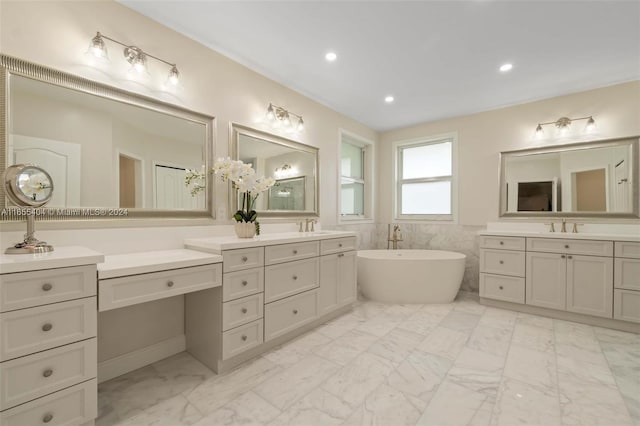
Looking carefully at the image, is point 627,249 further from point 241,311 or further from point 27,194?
point 27,194

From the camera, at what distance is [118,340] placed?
6.01ft

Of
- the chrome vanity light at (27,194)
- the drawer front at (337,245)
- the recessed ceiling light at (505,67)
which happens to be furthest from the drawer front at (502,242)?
the chrome vanity light at (27,194)

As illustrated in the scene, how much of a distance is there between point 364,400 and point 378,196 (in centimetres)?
338

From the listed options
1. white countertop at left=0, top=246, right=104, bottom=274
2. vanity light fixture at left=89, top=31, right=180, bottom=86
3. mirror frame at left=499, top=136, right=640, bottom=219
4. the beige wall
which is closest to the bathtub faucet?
the beige wall

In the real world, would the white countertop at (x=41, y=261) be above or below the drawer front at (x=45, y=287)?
above

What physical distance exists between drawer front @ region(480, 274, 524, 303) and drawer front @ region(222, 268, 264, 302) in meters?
2.69

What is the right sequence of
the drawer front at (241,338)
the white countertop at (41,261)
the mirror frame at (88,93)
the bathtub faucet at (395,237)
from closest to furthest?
the white countertop at (41,261)
the mirror frame at (88,93)
the drawer front at (241,338)
the bathtub faucet at (395,237)

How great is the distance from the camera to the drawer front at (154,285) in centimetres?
137

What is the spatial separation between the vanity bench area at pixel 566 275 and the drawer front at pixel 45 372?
363 cm

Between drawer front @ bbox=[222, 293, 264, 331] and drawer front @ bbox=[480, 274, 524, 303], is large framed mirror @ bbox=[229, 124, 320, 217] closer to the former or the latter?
drawer front @ bbox=[222, 293, 264, 331]

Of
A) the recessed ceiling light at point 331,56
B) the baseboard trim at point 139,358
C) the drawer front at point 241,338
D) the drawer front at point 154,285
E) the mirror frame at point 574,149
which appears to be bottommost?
the baseboard trim at point 139,358

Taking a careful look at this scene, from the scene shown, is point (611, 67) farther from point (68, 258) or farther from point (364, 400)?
point (68, 258)

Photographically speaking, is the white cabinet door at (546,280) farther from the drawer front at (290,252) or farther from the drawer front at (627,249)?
the drawer front at (290,252)

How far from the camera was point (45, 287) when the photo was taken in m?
1.19
